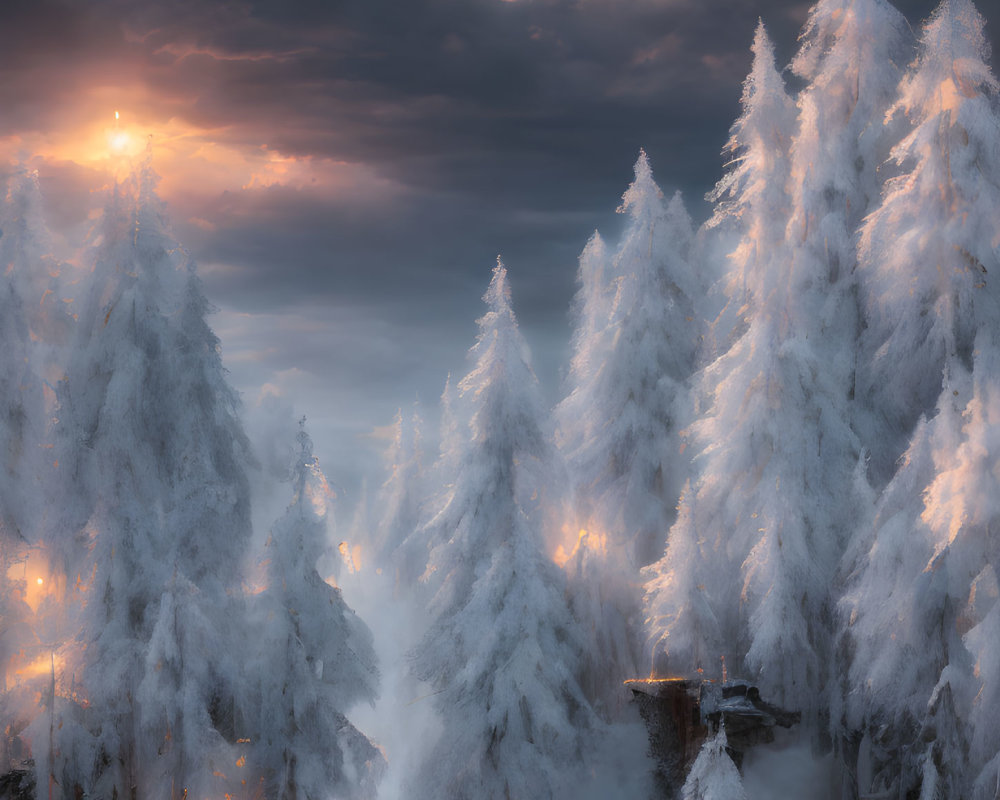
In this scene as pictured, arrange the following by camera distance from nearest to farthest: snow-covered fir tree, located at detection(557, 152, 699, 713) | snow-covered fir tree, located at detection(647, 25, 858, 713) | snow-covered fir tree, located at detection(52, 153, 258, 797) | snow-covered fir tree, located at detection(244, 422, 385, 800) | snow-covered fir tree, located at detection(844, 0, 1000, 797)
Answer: snow-covered fir tree, located at detection(844, 0, 1000, 797) < snow-covered fir tree, located at detection(52, 153, 258, 797) < snow-covered fir tree, located at detection(244, 422, 385, 800) < snow-covered fir tree, located at detection(647, 25, 858, 713) < snow-covered fir tree, located at detection(557, 152, 699, 713)

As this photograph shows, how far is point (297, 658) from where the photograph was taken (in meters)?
20.0

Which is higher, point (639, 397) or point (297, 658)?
point (639, 397)

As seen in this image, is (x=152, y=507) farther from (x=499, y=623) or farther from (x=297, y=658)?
(x=499, y=623)

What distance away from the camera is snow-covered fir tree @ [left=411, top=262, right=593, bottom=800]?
68.3 feet

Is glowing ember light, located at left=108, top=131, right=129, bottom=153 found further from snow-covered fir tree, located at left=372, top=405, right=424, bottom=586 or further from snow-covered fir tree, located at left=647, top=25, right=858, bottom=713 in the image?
snow-covered fir tree, located at left=372, top=405, right=424, bottom=586

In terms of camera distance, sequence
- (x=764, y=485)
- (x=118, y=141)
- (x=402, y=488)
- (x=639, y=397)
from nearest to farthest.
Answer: (x=118, y=141) → (x=764, y=485) → (x=639, y=397) → (x=402, y=488)

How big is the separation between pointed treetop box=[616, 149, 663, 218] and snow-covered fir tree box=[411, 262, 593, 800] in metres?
6.17

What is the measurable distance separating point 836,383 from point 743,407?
2.14 metres

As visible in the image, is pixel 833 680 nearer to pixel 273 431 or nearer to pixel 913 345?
pixel 913 345

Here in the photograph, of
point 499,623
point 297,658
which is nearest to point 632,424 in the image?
point 499,623

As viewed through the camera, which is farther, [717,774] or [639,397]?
[639,397]

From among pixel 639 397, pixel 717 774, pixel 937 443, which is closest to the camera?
pixel 717 774

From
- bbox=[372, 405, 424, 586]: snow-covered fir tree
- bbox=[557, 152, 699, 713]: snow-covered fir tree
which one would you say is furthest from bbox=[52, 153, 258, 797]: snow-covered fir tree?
bbox=[372, 405, 424, 586]: snow-covered fir tree

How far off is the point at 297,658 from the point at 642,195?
15215mm
